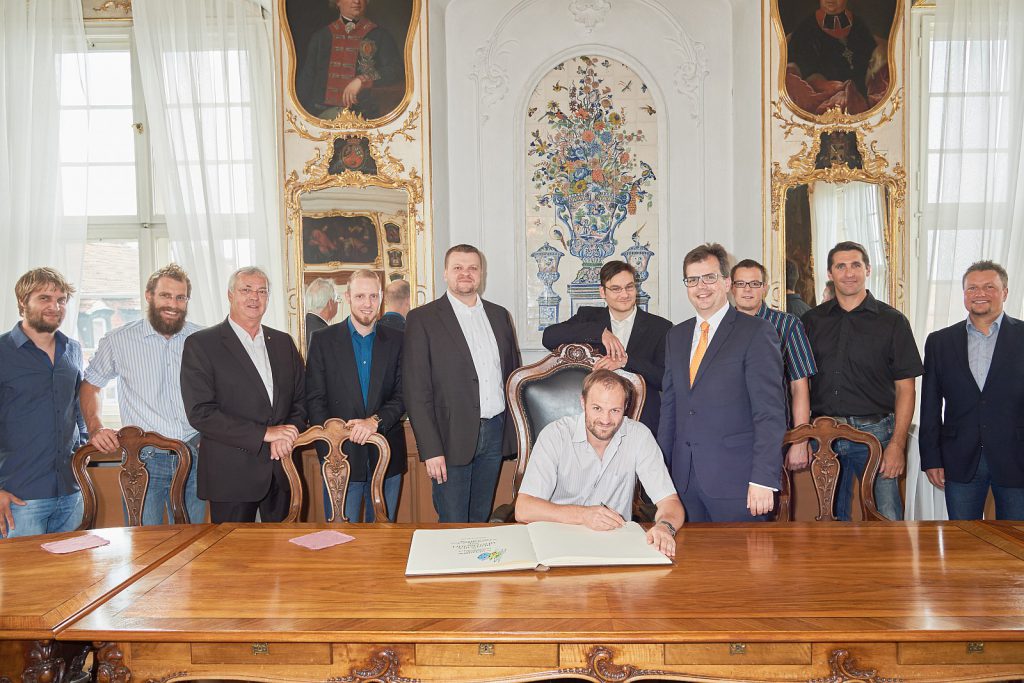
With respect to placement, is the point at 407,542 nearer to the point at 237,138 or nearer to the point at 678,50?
the point at 237,138

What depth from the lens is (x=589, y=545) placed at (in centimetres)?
198

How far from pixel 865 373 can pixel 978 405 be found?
1.52 ft

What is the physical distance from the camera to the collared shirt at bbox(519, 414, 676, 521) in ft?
7.93

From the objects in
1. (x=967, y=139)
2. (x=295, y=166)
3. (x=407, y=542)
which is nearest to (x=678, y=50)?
(x=967, y=139)

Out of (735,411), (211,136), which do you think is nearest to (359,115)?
(211,136)

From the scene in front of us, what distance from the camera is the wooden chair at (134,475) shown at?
8.45ft

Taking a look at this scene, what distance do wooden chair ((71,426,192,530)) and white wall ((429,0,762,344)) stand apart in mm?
2450

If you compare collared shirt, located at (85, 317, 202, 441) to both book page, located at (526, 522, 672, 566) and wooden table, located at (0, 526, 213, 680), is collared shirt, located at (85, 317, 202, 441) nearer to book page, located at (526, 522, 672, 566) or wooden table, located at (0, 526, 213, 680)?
wooden table, located at (0, 526, 213, 680)

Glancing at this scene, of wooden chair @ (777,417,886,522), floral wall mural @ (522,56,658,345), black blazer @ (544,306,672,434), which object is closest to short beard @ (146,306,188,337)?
black blazer @ (544,306,672,434)

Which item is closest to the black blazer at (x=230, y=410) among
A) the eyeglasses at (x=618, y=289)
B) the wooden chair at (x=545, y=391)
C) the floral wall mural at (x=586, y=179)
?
the wooden chair at (x=545, y=391)

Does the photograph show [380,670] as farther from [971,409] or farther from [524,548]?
[971,409]

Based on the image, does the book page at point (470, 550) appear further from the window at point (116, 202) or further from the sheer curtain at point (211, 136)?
the window at point (116, 202)

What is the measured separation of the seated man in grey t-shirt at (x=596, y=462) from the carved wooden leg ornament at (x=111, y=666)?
1116mm

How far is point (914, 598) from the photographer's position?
1.65 meters
